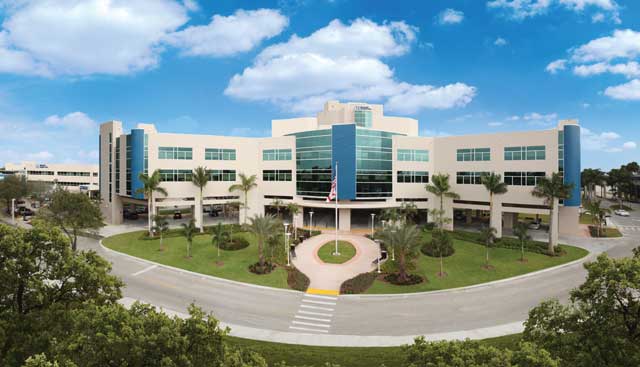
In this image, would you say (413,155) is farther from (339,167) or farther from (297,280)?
(297,280)

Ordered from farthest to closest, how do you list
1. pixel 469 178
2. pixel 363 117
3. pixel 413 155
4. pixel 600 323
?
pixel 363 117 → pixel 413 155 → pixel 469 178 → pixel 600 323

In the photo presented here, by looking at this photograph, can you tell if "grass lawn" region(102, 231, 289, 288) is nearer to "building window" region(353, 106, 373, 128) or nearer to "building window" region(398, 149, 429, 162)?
"building window" region(398, 149, 429, 162)

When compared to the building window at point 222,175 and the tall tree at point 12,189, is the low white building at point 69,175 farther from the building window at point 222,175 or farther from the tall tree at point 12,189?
the building window at point 222,175

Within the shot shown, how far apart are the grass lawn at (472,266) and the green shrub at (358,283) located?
0.60 metres

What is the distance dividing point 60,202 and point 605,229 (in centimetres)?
7622

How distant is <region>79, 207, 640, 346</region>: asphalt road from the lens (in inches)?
855

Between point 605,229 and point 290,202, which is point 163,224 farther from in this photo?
point 605,229

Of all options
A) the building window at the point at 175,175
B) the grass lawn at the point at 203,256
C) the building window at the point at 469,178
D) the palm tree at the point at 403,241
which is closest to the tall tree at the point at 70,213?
the grass lawn at the point at 203,256

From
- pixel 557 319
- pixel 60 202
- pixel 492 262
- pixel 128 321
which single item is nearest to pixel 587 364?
pixel 557 319

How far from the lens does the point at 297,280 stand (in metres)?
31.5

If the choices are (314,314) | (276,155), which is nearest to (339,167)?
(276,155)

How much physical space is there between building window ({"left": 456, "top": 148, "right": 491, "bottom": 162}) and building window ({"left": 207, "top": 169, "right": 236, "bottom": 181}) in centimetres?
3683

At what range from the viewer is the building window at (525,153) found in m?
44.8

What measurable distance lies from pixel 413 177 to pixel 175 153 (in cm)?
3825
